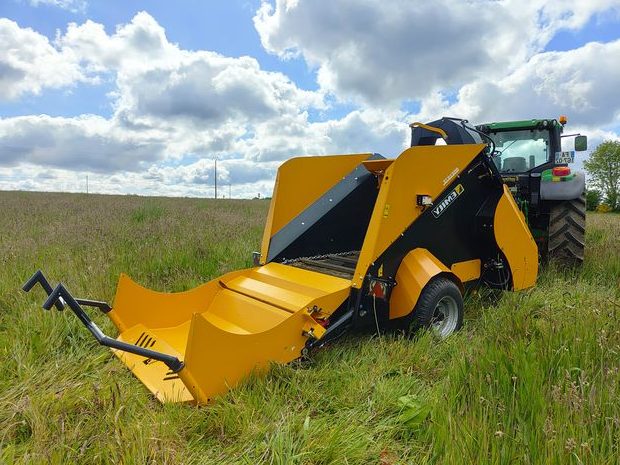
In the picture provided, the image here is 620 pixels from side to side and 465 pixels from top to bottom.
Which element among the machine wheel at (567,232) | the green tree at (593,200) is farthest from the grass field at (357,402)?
the green tree at (593,200)

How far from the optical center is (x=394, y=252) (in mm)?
3170

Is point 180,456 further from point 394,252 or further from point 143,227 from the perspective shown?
point 143,227

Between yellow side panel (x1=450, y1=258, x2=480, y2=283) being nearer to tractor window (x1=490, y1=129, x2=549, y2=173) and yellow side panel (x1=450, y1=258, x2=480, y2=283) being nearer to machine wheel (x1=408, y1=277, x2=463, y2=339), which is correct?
machine wheel (x1=408, y1=277, x2=463, y2=339)

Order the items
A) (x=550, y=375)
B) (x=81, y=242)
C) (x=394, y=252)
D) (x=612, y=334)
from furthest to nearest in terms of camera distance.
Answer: (x=81, y=242) → (x=394, y=252) → (x=612, y=334) → (x=550, y=375)

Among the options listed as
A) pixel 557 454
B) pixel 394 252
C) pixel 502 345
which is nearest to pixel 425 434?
pixel 557 454

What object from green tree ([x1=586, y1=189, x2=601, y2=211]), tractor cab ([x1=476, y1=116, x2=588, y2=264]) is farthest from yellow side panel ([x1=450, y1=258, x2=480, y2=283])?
green tree ([x1=586, y1=189, x2=601, y2=211])

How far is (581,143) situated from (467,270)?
313cm

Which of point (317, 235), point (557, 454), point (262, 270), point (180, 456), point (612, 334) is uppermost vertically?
point (317, 235)

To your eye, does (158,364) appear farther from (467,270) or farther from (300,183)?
(467,270)

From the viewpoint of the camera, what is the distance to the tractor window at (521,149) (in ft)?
19.6

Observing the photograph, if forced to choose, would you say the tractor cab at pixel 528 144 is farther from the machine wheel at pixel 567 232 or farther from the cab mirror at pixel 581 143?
the machine wheel at pixel 567 232

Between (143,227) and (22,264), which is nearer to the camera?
(22,264)

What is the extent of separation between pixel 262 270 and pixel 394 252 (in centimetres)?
109

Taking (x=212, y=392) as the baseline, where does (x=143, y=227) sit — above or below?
above
